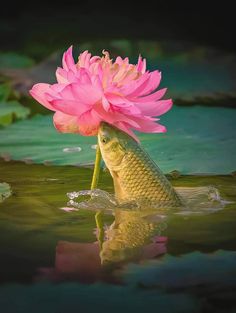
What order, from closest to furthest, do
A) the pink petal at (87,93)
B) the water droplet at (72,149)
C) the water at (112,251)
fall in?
the water at (112,251), the pink petal at (87,93), the water droplet at (72,149)

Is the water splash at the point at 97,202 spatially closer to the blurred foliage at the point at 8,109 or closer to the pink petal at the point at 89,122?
the pink petal at the point at 89,122

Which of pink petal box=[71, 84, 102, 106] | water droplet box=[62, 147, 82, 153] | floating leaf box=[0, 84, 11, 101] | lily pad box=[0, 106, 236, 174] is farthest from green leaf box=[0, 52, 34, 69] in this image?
pink petal box=[71, 84, 102, 106]

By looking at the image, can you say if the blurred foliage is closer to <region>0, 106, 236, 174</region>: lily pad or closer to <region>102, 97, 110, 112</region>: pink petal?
<region>0, 106, 236, 174</region>: lily pad

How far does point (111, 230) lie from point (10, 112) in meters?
1.63

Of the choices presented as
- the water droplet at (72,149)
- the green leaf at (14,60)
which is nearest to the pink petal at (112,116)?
the water droplet at (72,149)

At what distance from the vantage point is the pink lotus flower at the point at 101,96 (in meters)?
2.04

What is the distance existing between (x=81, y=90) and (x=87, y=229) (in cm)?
35

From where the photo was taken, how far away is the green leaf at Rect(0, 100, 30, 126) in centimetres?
352

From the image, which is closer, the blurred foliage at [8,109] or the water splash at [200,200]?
the water splash at [200,200]

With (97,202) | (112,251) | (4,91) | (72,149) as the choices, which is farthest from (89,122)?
(4,91)

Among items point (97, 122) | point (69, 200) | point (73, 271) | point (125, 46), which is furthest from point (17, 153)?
point (125, 46)

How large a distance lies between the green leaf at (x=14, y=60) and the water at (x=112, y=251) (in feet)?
7.04

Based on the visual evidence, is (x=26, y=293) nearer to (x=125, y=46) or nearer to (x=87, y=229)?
(x=87, y=229)

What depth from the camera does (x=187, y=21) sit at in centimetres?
591
